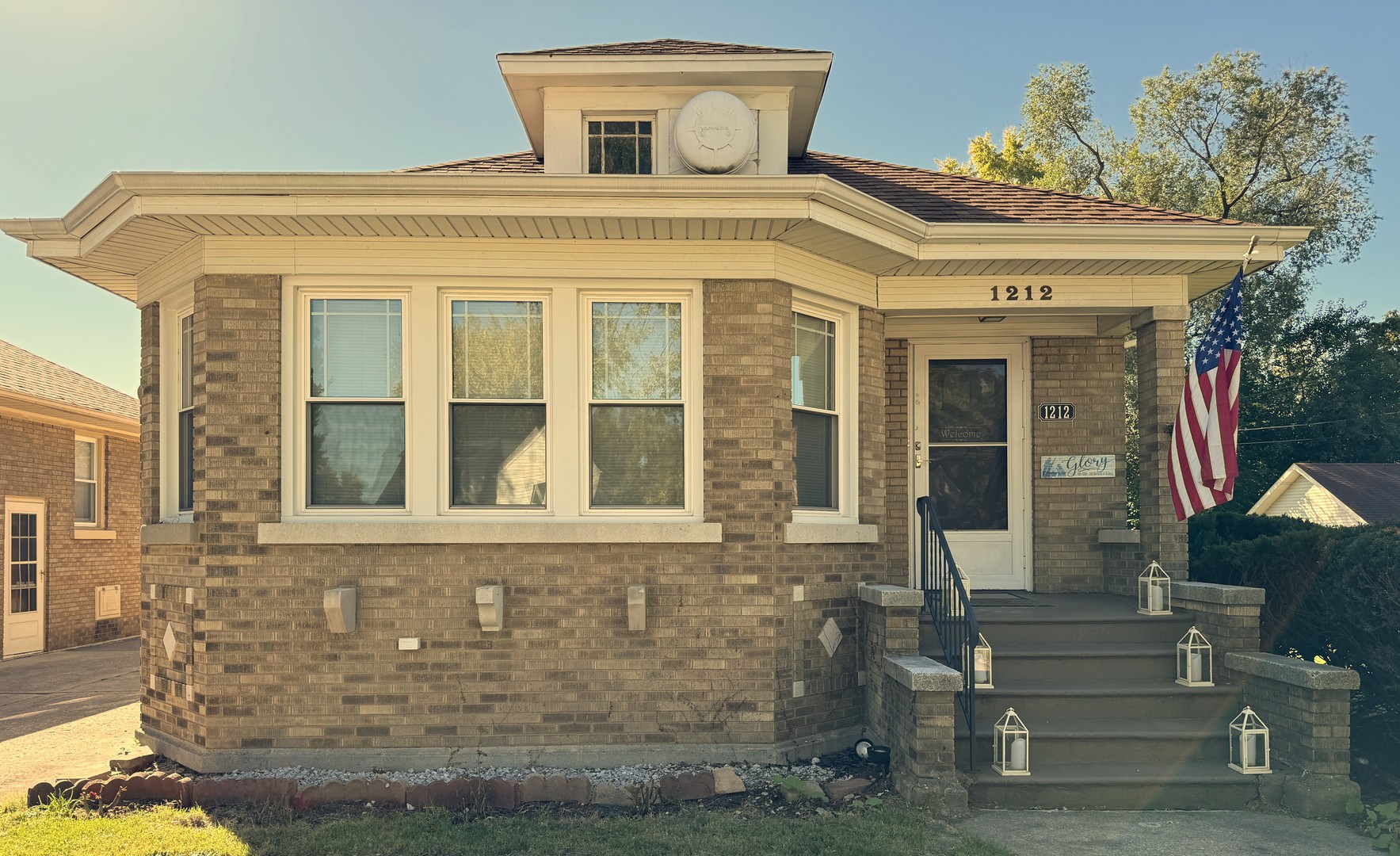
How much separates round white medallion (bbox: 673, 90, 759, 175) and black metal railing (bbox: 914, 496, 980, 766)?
2809 millimetres

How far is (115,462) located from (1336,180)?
26.7 m

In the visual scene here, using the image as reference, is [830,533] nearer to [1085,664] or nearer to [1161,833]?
[1085,664]

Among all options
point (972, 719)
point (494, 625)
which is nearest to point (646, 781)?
point (494, 625)

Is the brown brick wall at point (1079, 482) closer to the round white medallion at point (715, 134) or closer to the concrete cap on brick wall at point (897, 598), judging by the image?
the concrete cap on brick wall at point (897, 598)

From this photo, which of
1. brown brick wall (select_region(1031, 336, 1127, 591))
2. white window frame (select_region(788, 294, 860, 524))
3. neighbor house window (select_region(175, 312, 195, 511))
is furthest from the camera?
brown brick wall (select_region(1031, 336, 1127, 591))

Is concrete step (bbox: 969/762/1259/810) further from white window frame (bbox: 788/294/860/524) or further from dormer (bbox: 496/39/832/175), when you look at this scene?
dormer (bbox: 496/39/832/175)

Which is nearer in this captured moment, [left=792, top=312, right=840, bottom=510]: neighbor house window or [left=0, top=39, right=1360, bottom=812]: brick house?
[left=0, top=39, right=1360, bottom=812]: brick house

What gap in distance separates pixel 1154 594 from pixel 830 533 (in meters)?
2.41

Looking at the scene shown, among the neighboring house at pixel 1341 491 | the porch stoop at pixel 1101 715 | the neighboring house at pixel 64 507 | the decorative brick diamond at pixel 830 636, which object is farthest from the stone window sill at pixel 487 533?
the neighboring house at pixel 1341 491

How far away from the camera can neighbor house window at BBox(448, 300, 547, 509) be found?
6.75 m

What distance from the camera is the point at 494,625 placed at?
21.1 feet

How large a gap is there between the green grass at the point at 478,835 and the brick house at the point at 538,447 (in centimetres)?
97

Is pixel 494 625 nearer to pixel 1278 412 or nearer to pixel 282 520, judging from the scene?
pixel 282 520

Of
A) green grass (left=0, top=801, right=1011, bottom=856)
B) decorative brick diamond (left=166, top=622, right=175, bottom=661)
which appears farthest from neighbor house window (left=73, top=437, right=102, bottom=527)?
green grass (left=0, top=801, right=1011, bottom=856)
